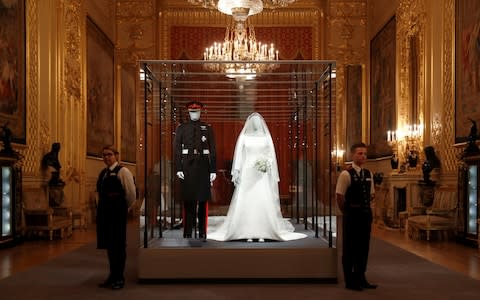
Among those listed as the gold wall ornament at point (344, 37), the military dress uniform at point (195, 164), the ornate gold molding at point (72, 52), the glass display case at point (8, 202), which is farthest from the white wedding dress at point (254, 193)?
the gold wall ornament at point (344, 37)

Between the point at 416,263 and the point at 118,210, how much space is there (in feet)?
15.1

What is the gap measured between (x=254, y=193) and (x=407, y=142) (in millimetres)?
7407

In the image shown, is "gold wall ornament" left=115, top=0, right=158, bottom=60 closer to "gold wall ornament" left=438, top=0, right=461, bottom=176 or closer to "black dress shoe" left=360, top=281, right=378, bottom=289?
"gold wall ornament" left=438, top=0, right=461, bottom=176

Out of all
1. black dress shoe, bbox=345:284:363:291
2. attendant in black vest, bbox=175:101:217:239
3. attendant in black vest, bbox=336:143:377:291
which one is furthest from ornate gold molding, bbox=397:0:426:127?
black dress shoe, bbox=345:284:363:291

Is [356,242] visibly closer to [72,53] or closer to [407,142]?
[407,142]

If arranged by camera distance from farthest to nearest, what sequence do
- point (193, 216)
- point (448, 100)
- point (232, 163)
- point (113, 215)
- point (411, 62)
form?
point (411, 62) → point (448, 100) → point (232, 163) → point (193, 216) → point (113, 215)

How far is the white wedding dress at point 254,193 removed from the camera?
29.0 feet

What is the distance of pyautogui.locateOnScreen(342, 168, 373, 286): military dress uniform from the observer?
23.9ft

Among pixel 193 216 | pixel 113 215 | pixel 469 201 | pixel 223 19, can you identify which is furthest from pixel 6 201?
pixel 223 19

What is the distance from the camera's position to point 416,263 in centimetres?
937

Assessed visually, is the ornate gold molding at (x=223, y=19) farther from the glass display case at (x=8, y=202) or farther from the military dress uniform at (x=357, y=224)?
the military dress uniform at (x=357, y=224)

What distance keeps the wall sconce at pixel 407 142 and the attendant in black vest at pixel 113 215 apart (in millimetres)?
8934

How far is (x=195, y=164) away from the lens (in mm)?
8773

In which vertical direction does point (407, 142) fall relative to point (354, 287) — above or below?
above
